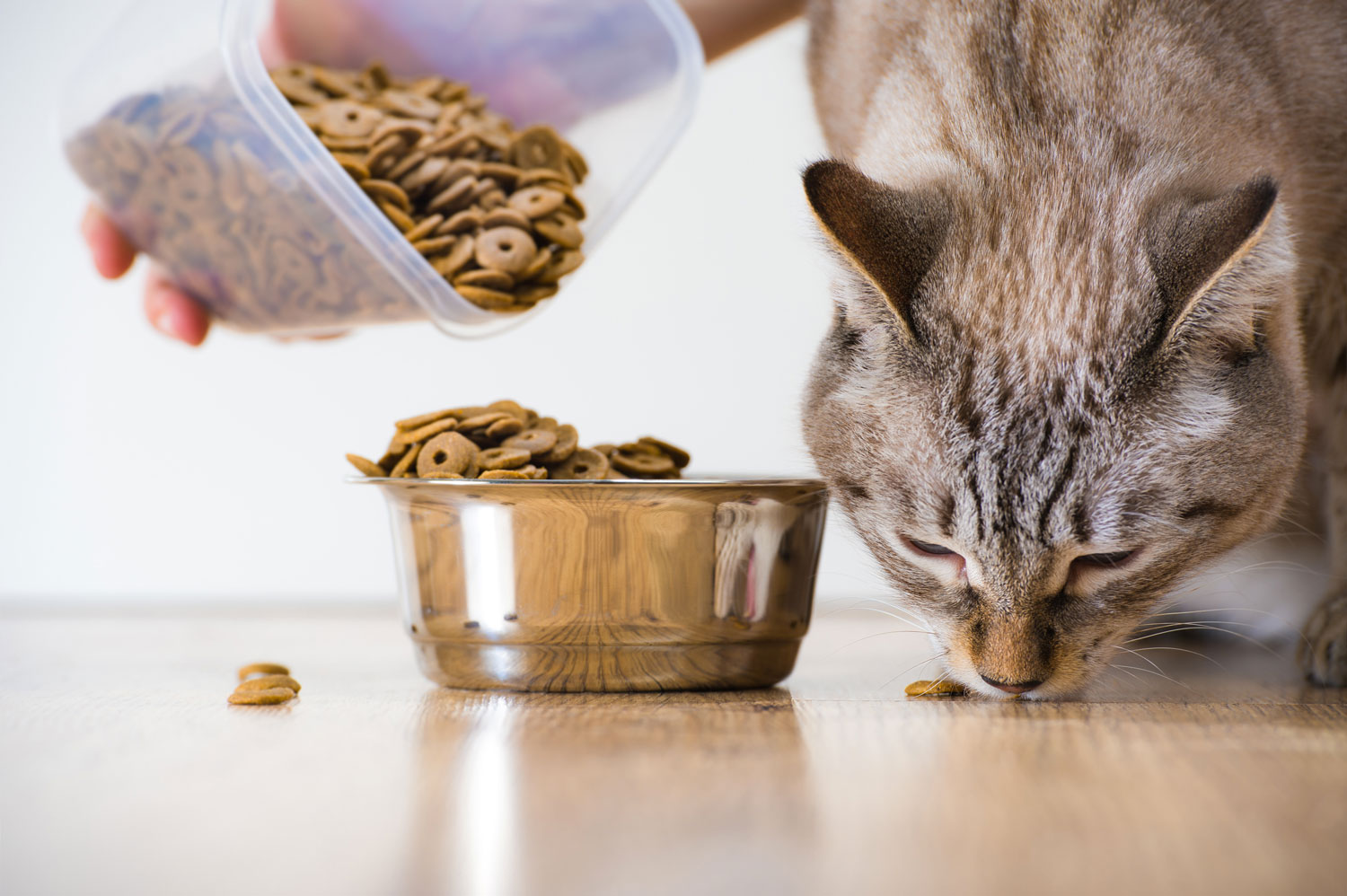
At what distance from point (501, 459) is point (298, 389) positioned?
91.6 inches

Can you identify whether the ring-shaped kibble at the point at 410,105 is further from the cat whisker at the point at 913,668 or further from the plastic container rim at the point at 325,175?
the cat whisker at the point at 913,668

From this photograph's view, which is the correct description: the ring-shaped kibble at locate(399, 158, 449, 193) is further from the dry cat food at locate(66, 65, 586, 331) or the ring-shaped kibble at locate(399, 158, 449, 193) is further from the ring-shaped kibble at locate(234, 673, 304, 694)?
the ring-shaped kibble at locate(234, 673, 304, 694)

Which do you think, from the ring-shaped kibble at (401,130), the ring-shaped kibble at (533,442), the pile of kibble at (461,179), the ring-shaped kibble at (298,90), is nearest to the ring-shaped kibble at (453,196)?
the pile of kibble at (461,179)

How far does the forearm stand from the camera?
88.1 inches

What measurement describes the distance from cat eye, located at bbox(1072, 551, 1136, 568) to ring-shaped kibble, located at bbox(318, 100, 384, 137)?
128cm

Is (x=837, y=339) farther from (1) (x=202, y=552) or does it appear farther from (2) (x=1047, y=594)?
(1) (x=202, y=552)

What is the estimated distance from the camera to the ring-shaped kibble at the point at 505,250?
1628mm

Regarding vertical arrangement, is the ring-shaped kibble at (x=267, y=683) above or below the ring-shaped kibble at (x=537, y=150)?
below

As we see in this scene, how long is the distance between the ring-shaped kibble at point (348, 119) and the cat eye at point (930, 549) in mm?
1110

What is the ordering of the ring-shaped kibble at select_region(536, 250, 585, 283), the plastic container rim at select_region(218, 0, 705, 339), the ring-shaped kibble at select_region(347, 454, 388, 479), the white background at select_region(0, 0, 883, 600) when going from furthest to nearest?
the white background at select_region(0, 0, 883, 600), the ring-shaped kibble at select_region(536, 250, 585, 283), the plastic container rim at select_region(218, 0, 705, 339), the ring-shaped kibble at select_region(347, 454, 388, 479)

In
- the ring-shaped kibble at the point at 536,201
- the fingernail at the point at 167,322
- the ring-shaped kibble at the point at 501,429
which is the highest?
the ring-shaped kibble at the point at 536,201


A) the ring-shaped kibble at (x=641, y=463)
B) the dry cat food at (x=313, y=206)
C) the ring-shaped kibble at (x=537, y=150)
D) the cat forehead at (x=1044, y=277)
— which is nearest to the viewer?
the cat forehead at (x=1044, y=277)

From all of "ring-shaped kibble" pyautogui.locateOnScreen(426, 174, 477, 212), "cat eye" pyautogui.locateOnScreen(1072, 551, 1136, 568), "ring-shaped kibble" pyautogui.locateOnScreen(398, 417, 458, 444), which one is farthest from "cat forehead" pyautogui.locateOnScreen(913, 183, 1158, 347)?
"ring-shaped kibble" pyautogui.locateOnScreen(426, 174, 477, 212)

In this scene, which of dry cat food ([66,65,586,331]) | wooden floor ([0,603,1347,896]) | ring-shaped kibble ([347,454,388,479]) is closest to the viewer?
wooden floor ([0,603,1347,896])
